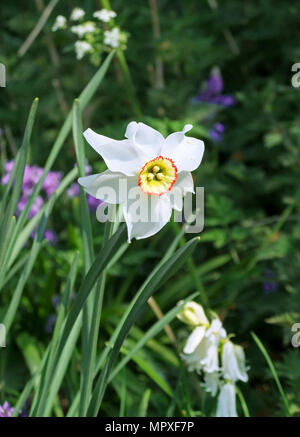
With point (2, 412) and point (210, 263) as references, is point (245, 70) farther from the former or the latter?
point (2, 412)

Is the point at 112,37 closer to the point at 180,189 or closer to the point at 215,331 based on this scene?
the point at 215,331

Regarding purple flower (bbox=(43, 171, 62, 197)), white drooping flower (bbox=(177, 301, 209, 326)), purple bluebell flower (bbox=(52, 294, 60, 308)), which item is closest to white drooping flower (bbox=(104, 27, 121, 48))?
purple flower (bbox=(43, 171, 62, 197))

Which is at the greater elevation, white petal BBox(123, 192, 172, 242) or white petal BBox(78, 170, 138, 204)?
white petal BBox(78, 170, 138, 204)

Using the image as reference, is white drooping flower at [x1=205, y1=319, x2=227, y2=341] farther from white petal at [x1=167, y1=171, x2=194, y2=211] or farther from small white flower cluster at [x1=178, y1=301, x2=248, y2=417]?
white petal at [x1=167, y1=171, x2=194, y2=211]

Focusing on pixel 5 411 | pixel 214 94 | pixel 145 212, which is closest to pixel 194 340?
pixel 5 411

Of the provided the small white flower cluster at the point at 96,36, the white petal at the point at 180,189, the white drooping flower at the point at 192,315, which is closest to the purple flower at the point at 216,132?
the small white flower cluster at the point at 96,36

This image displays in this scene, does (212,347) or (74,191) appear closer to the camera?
(212,347)
